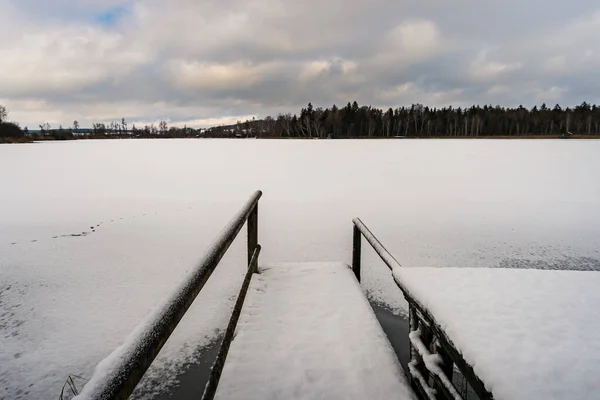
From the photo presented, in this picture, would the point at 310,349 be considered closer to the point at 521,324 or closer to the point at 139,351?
the point at 521,324

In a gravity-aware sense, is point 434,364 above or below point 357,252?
above

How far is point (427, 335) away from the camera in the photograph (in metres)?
2.07

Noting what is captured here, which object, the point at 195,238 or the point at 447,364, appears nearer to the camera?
the point at 447,364

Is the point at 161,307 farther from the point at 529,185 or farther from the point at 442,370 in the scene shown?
the point at 529,185

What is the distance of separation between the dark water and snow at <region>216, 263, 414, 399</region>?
64 centimetres

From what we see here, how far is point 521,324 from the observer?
1.62 m

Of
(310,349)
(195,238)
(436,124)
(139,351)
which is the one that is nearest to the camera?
(139,351)

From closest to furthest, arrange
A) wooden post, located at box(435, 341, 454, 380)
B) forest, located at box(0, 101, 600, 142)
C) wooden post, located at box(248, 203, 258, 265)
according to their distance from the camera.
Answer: wooden post, located at box(435, 341, 454, 380)
wooden post, located at box(248, 203, 258, 265)
forest, located at box(0, 101, 600, 142)

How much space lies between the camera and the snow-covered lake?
3.83 meters

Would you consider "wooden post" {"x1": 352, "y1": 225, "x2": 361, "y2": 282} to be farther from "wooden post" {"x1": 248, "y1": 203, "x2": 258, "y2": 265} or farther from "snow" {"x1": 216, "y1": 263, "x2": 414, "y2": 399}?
"wooden post" {"x1": 248, "y1": 203, "x2": 258, "y2": 265}

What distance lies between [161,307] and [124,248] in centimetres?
603

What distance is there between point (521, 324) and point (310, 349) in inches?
59.2

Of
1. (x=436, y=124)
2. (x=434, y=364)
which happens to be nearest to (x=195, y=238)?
(x=434, y=364)

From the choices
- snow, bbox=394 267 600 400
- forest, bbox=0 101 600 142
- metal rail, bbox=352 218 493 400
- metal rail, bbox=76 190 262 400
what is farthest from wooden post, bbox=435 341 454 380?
forest, bbox=0 101 600 142
